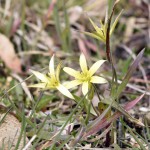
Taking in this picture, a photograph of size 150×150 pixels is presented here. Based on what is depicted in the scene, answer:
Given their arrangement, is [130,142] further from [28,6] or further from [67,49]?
[28,6]

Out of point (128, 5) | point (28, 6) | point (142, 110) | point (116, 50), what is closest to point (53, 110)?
point (142, 110)

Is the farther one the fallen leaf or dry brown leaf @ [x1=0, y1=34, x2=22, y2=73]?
dry brown leaf @ [x1=0, y1=34, x2=22, y2=73]

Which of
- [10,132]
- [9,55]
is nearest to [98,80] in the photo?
[10,132]

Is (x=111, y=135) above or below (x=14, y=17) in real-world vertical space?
below

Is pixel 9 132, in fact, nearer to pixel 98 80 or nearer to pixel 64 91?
pixel 64 91

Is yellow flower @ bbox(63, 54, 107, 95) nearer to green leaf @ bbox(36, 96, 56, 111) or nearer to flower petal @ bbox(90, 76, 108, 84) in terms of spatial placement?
flower petal @ bbox(90, 76, 108, 84)

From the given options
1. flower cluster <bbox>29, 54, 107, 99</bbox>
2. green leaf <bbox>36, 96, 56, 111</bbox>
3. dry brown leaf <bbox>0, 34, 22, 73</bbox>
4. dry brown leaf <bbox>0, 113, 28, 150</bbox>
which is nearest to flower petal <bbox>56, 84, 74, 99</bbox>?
flower cluster <bbox>29, 54, 107, 99</bbox>
